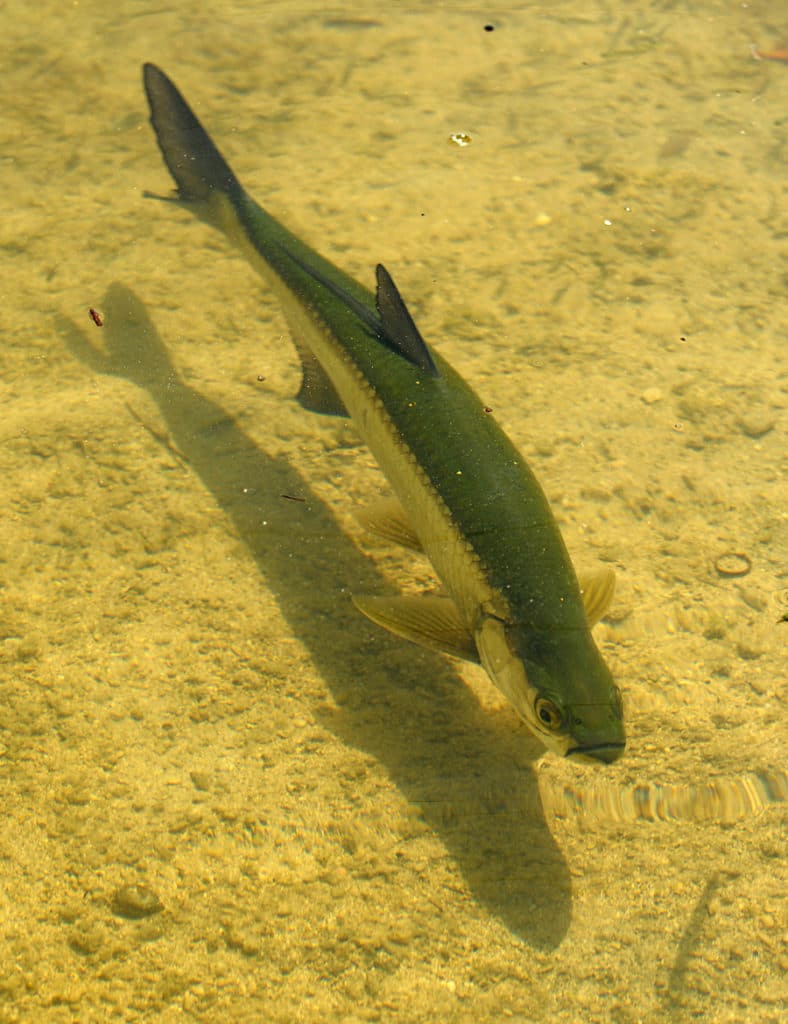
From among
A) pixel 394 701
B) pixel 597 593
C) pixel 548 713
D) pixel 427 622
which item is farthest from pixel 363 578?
pixel 548 713

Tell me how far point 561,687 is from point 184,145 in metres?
3.78

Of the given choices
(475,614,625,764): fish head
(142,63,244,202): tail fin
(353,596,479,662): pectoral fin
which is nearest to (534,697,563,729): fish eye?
(475,614,625,764): fish head

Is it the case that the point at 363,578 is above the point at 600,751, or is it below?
below

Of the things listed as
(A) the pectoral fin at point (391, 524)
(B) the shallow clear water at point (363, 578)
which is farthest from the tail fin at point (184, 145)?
(A) the pectoral fin at point (391, 524)

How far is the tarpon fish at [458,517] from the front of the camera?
8.85ft

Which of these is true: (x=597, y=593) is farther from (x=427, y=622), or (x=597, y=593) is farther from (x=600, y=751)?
(x=600, y=751)

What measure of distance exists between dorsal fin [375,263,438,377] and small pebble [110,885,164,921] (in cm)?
215

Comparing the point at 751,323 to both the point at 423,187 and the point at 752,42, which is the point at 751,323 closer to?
the point at 423,187

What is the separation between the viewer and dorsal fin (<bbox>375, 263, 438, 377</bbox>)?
3410 mm

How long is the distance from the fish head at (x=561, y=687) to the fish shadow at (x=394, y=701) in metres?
0.51

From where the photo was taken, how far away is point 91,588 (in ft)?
12.2

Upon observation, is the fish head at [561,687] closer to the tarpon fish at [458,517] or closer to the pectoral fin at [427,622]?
the tarpon fish at [458,517]

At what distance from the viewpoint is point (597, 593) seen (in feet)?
10.7

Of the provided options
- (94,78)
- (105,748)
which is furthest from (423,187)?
(105,748)
